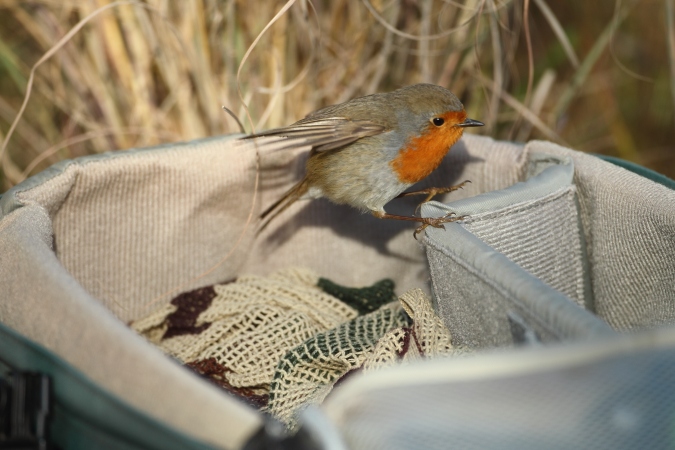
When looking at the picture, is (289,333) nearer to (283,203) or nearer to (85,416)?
(283,203)

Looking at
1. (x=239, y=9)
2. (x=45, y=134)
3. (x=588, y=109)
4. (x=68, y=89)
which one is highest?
(x=239, y=9)

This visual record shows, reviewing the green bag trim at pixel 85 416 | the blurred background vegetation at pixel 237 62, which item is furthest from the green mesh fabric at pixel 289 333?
the blurred background vegetation at pixel 237 62

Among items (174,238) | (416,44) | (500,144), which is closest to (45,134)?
(174,238)

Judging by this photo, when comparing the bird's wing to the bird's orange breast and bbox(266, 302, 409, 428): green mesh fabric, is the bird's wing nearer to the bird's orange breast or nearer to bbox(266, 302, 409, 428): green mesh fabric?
the bird's orange breast

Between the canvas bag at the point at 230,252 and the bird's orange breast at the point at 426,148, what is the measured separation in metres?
0.12

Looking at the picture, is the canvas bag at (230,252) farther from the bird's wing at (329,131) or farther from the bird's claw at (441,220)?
the bird's wing at (329,131)

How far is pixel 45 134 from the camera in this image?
2.54 meters

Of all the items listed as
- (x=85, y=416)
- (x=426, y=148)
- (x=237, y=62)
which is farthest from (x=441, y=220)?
(x=237, y=62)

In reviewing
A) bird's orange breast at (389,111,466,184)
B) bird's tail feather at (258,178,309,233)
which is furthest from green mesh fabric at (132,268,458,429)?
bird's orange breast at (389,111,466,184)

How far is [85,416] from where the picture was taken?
0.95 meters

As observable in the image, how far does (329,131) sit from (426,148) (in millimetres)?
226

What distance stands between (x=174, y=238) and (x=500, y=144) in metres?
0.81

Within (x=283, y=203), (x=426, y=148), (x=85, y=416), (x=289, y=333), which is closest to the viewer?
(x=85, y=416)

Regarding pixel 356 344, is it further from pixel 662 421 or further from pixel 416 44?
pixel 416 44
